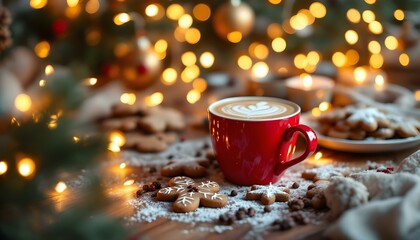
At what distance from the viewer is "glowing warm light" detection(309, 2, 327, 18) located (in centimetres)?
157

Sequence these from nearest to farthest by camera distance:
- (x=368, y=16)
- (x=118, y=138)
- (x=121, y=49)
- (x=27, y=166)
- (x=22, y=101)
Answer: (x=27, y=166) < (x=118, y=138) < (x=22, y=101) < (x=121, y=49) < (x=368, y=16)

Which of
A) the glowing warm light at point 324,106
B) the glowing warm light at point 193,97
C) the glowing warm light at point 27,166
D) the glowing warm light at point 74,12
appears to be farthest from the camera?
the glowing warm light at point 193,97

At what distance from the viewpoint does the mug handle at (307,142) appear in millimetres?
871

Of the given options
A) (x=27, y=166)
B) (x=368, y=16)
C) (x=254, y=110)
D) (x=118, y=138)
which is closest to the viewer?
(x=27, y=166)

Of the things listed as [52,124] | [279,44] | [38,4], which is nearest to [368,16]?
[279,44]

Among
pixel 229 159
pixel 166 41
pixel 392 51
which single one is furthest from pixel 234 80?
pixel 229 159

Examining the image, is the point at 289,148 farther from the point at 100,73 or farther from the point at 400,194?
the point at 100,73

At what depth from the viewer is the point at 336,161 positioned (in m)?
1.05

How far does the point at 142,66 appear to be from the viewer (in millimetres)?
1372

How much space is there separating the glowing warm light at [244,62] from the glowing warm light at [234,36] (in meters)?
0.08

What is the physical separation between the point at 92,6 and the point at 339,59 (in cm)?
79

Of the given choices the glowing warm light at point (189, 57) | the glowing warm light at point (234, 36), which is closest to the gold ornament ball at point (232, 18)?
the glowing warm light at point (234, 36)

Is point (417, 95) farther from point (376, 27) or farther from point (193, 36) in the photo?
point (193, 36)

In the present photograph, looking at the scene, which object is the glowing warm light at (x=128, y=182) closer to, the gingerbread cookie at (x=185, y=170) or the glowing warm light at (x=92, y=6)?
the gingerbread cookie at (x=185, y=170)
